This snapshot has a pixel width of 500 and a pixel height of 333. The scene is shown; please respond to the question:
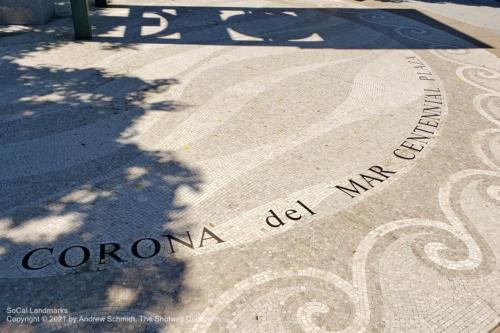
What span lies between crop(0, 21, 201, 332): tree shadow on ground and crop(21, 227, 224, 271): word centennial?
0.02m

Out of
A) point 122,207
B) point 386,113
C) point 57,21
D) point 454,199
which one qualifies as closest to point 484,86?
point 386,113

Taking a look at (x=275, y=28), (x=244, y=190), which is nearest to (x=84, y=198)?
Result: (x=244, y=190)

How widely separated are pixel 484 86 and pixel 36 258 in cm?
1082

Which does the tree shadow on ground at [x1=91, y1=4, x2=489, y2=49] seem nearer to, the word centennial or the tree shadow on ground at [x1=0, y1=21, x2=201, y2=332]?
the tree shadow on ground at [x1=0, y1=21, x2=201, y2=332]

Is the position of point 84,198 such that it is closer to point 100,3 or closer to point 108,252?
point 108,252

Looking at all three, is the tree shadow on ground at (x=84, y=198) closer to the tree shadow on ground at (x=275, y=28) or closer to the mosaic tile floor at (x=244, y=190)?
the mosaic tile floor at (x=244, y=190)

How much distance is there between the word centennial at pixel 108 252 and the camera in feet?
16.4

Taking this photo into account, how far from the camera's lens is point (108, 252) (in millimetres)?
5156

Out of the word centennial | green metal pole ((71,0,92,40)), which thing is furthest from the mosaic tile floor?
green metal pole ((71,0,92,40))

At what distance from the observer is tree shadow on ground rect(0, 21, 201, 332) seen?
4.62 metres

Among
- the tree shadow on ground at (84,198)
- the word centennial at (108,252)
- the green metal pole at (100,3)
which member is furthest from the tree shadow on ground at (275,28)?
the word centennial at (108,252)

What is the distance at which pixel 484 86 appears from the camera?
10.7 m

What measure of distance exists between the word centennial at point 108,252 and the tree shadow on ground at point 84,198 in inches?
0.8

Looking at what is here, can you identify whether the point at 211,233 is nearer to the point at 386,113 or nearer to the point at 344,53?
the point at 386,113
